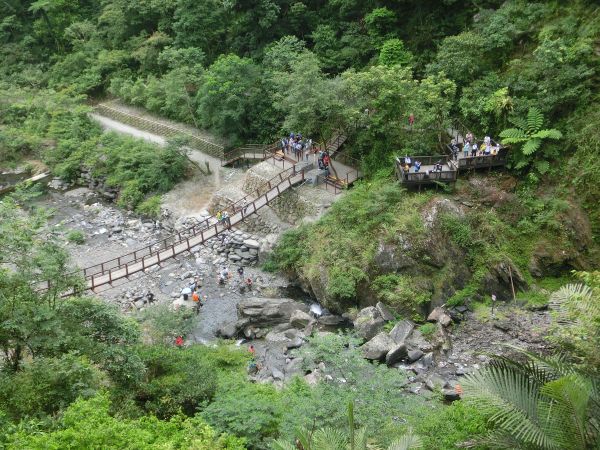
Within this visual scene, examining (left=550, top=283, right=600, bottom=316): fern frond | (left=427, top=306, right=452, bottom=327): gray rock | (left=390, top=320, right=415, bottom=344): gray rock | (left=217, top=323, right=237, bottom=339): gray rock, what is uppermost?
(left=550, top=283, right=600, bottom=316): fern frond

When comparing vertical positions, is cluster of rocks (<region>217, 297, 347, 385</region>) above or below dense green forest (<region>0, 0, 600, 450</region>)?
below

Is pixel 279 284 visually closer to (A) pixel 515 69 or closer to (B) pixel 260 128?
(B) pixel 260 128

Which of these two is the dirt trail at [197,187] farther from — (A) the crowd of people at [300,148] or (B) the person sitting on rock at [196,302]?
(B) the person sitting on rock at [196,302]

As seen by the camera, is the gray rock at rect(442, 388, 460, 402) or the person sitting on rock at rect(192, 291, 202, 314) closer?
the gray rock at rect(442, 388, 460, 402)

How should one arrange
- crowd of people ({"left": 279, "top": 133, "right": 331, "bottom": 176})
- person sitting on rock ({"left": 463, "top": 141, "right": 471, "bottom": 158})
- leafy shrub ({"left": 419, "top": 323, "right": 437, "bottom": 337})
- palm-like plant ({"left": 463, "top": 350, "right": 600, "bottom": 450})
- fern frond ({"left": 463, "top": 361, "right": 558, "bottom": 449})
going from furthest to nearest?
crowd of people ({"left": 279, "top": 133, "right": 331, "bottom": 176}) < person sitting on rock ({"left": 463, "top": 141, "right": 471, "bottom": 158}) < leafy shrub ({"left": 419, "top": 323, "right": 437, "bottom": 337}) < fern frond ({"left": 463, "top": 361, "right": 558, "bottom": 449}) < palm-like plant ({"left": 463, "top": 350, "right": 600, "bottom": 450})

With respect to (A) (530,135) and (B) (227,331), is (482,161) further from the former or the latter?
(B) (227,331)

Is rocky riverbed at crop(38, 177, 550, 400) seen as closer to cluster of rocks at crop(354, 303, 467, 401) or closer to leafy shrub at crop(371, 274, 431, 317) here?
cluster of rocks at crop(354, 303, 467, 401)

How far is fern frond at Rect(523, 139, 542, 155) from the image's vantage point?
72.0 feet

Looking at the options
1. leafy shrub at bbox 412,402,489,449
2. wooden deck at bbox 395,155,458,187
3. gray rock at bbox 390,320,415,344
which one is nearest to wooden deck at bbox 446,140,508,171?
wooden deck at bbox 395,155,458,187

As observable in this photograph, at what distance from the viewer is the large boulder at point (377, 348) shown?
63.4ft

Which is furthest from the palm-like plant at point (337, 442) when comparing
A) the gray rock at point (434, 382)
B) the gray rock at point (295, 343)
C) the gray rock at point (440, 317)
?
the gray rock at point (440, 317)

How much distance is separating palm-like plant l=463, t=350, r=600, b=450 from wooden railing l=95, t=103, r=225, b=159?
82.4 feet

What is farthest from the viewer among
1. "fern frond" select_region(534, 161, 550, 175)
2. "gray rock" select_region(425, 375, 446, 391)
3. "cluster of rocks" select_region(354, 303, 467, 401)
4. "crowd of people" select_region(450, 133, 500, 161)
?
"crowd of people" select_region(450, 133, 500, 161)

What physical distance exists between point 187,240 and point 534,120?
15762mm
